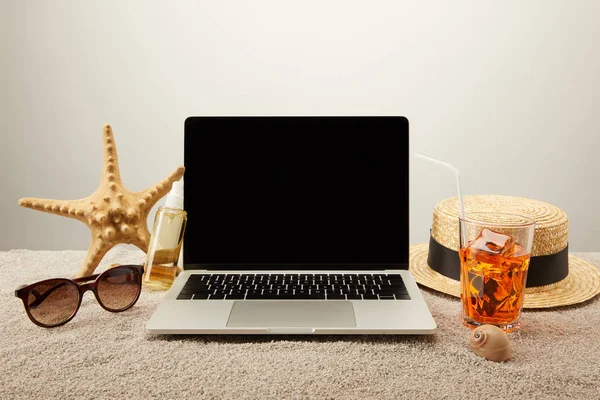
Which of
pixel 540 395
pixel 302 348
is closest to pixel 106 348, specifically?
pixel 302 348

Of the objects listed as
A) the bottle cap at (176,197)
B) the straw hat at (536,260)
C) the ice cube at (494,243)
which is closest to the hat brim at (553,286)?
the straw hat at (536,260)

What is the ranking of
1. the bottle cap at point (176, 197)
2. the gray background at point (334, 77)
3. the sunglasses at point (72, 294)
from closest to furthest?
the sunglasses at point (72, 294) < the bottle cap at point (176, 197) < the gray background at point (334, 77)

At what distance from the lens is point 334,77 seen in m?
2.13

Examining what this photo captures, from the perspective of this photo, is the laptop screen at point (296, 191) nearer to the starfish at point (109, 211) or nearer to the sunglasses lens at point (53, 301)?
the starfish at point (109, 211)

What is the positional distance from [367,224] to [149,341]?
399 mm

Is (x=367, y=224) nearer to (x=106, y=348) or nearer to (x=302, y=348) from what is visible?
(x=302, y=348)

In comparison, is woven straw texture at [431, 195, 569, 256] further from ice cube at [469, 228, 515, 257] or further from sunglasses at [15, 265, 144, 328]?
sunglasses at [15, 265, 144, 328]

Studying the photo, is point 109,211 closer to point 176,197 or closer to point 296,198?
point 176,197

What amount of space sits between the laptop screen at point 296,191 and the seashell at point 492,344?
0.26 metres

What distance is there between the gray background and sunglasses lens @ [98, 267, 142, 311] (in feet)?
4.50

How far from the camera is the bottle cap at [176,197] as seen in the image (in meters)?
0.95

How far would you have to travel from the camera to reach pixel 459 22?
6.83 feet

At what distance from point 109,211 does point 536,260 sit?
0.69 metres

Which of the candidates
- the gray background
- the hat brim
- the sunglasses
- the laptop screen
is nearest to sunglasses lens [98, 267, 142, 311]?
the sunglasses
